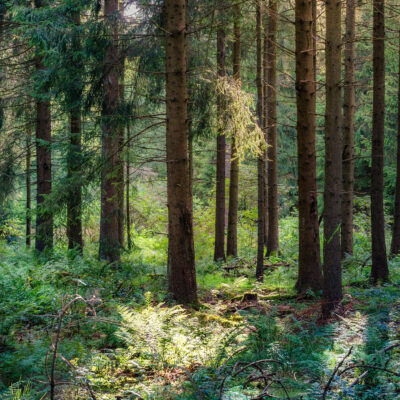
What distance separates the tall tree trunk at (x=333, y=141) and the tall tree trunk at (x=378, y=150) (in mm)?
3044

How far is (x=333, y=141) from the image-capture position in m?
6.51

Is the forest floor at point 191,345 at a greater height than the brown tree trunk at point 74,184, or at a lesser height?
lesser

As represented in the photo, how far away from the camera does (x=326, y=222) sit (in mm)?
6531

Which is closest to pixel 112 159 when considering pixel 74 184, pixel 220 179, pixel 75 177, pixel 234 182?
pixel 75 177

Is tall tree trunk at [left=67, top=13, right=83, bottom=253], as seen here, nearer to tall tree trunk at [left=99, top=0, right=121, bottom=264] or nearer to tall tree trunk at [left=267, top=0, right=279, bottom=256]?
tall tree trunk at [left=99, top=0, right=121, bottom=264]

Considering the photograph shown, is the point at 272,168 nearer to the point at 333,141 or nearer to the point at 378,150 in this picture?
the point at 378,150

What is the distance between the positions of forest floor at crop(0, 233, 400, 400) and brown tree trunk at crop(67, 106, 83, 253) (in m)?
2.06

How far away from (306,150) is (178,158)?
2.56 meters

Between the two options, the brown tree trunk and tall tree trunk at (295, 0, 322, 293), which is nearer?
tall tree trunk at (295, 0, 322, 293)

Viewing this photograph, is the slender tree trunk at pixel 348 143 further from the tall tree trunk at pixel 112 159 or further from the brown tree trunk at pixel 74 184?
the brown tree trunk at pixel 74 184

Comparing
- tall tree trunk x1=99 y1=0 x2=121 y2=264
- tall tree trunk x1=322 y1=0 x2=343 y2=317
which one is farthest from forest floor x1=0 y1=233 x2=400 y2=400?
tall tree trunk x1=99 y1=0 x2=121 y2=264

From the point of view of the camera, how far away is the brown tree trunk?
404 inches

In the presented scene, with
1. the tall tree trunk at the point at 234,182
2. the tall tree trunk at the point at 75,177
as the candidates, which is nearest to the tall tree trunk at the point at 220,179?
the tall tree trunk at the point at 234,182

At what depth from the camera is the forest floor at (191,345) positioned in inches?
152
